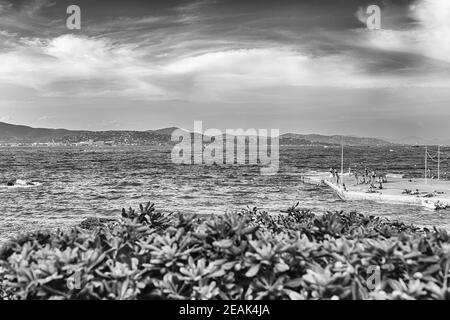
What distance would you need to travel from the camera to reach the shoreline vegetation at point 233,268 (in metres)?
4.13

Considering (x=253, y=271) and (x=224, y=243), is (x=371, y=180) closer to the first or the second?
(x=224, y=243)

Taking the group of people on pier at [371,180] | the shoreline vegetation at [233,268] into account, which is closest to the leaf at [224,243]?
the shoreline vegetation at [233,268]

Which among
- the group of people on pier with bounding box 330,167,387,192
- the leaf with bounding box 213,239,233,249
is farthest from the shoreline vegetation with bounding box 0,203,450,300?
the group of people on pier with bounding box 330,167,387,192

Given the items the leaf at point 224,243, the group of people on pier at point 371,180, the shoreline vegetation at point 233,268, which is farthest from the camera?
the group of people on pier at point 371,180

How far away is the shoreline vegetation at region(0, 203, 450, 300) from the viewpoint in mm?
4133

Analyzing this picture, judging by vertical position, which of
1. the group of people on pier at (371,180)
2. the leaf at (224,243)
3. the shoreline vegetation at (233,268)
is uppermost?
the leaf at (224,243)

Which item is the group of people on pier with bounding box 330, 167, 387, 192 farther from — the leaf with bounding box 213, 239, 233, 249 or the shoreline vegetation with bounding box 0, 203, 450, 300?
the leaf with bounding box 213, 239, 233, 249

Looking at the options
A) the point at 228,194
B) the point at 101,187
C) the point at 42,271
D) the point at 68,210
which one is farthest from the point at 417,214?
the point at 101,187

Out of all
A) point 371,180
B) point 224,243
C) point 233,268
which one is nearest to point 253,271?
point 233,268

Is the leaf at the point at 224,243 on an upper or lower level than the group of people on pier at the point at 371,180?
upper

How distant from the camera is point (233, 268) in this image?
446 cm

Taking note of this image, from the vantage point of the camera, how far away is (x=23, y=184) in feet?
197

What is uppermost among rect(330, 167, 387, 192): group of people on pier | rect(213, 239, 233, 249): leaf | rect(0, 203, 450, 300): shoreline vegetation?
rect(213, 239, 233, 249): leaf

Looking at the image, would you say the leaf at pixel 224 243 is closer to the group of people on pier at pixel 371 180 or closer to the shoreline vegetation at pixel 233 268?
the shoreline vegetation at pixel 233 268
